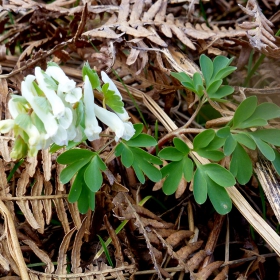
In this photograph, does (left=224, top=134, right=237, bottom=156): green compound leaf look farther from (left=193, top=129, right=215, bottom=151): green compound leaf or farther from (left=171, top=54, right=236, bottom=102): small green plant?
(left=171, top=54, right=236, bottom=102): small green plant

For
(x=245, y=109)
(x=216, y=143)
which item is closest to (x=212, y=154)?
(x=216, y=143)

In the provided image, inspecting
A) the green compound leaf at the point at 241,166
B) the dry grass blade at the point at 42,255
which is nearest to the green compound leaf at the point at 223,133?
the green compound leaf at the point at 241,166

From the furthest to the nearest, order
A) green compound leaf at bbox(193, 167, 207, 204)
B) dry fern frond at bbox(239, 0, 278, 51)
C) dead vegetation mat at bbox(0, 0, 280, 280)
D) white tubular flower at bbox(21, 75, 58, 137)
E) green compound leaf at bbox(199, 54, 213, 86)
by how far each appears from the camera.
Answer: dry fern frond at bbox(239, 0, 278, 51)
green compound leaf at bbox(199, 54, 213, 86)
dead vegetation mat at bbox(0, 0, 280, 280)
green compound leaf at bbox(193, 167, 207, 204)
white tubular flower at bbox(21, 75, 58, 137)

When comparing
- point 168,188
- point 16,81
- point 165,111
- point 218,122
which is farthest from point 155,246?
point 16,81

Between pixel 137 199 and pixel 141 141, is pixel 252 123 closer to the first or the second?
pixel 141 141

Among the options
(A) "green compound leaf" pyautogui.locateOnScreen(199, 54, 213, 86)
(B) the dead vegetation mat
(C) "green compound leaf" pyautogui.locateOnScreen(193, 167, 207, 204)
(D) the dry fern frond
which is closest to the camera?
(C) "green compound leaf" pyautogui.locateOnScreen(193, 167, 207, 204)

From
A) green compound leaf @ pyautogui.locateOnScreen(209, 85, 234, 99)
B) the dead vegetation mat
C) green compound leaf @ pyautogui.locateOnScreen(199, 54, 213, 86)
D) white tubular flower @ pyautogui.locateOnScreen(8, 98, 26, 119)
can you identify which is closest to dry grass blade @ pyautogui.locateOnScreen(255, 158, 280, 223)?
the dead vegetation mat

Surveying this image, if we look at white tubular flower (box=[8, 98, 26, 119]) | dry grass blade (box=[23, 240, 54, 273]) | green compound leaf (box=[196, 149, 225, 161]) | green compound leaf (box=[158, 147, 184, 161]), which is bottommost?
dry grass blade (box=[23, 240, 54, 273])
